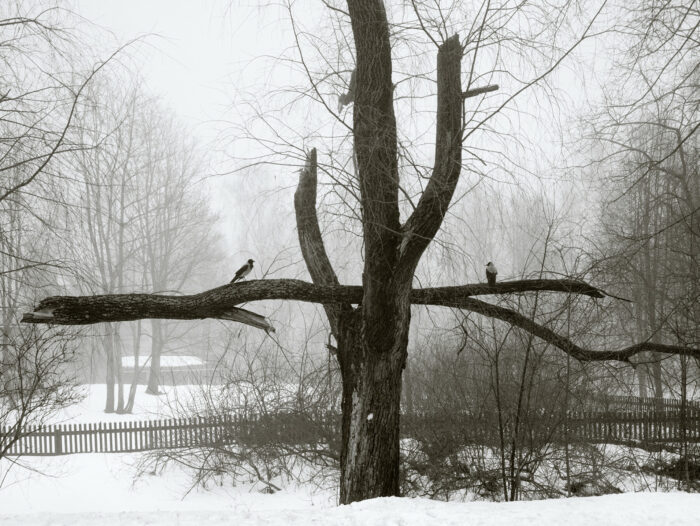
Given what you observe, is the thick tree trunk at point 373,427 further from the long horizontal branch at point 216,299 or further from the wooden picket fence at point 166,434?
the wooden picket fence at point 166,434

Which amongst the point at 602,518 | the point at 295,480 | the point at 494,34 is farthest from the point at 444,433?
the point at 494,34

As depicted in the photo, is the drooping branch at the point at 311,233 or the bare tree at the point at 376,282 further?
the drooping branch at the point at 311,233

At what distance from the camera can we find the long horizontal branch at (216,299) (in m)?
5.87

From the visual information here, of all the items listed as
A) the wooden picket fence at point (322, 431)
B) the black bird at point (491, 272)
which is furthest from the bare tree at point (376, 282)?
the wooden picket fence at point (322, 431)

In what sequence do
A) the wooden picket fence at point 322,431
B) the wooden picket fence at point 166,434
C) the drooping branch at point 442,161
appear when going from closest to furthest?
1. the drooping branch at point 442,161
2. the wooden picket fence at point 322,431
3. the wooden picket fence at point 166,434

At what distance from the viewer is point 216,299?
620cm

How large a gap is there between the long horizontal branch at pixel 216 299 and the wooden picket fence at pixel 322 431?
286 cm

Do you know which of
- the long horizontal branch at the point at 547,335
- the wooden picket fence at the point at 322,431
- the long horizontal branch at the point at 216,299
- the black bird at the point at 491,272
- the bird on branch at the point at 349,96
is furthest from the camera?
the wooden picket fence at the point at 322,431

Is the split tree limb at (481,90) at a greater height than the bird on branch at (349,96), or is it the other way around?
the bird on branch at (349,96)

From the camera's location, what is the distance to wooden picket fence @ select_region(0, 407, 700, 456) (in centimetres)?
1012

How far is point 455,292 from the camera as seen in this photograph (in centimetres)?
662

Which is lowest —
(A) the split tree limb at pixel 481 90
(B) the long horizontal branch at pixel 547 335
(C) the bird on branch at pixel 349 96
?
(B) the long horizontal branch at pixel 547 335

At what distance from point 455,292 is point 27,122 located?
4.72 metres

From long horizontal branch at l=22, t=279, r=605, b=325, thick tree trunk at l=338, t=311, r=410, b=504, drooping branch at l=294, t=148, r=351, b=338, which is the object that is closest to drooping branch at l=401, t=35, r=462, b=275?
long horizontal branch at l=22, t=279, r=605, b=325
